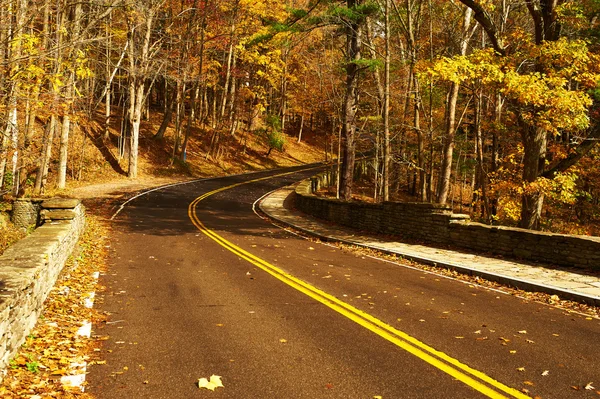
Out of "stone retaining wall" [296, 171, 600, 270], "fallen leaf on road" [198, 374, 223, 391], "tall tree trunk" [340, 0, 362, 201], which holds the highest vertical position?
"tall tree trunk" [340, 0, 362, 201]

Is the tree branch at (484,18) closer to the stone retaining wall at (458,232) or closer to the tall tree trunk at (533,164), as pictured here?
the tall tree trunk at (533,164)

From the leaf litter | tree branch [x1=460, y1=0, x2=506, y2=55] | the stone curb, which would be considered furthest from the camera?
tree branch [x1=460, y1=0, x2=506, y2=55]

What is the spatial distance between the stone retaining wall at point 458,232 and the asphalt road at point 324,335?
3148 mm

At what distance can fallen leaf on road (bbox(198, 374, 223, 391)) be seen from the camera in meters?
4.55

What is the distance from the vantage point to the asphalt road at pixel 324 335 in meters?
4.69

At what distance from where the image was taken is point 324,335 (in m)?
6.06

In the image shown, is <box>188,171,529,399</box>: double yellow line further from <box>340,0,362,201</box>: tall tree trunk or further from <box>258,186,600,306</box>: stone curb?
<box>340,0,362,201</box>: tall tree trunk

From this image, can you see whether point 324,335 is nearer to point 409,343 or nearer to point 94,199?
point 409,343

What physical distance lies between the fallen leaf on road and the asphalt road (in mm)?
56

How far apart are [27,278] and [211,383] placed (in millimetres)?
2748

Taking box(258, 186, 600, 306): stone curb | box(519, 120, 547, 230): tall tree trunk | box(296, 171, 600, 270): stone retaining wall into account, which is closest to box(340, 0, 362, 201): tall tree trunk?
box(296, 171, 600, 270): stone retaining wall

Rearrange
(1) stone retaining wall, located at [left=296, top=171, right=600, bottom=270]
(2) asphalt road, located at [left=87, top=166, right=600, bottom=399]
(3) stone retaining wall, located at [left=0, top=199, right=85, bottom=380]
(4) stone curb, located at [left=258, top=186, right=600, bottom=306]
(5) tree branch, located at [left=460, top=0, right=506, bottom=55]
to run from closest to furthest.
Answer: (2) asphalt road, located at [left=87, top=166, right=600, bottom=399], (3) stone retaining wall, located at [left=0, top=199, right=85, bottom=380], (4) stone curb, located at [left=258, top=186, right=600, bottom=306], (1) stone retaining wall, located at [left=296, top=171, right=600, bottom=270], (5) tree branch, located at [left=460, top=0, right=506, bottom=55]

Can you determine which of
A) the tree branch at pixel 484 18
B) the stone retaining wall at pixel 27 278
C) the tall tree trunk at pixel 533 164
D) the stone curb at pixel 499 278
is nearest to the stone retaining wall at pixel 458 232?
the stone curb at pixel 499 278

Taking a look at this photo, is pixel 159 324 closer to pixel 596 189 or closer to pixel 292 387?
pixel 292 387
